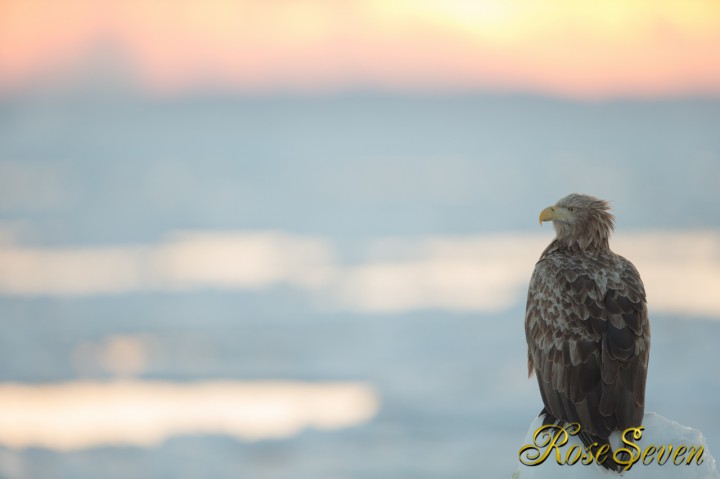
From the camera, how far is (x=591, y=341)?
7.68 metres

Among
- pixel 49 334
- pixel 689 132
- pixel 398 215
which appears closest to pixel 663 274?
pixel 49 334

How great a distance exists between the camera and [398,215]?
67.4 metres

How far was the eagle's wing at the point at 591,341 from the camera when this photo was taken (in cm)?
738

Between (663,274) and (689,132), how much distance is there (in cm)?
13270

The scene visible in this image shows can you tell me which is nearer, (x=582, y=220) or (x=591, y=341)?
(x=591, y=341)

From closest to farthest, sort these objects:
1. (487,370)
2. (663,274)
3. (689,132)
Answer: (487,370)
(663,274)
(689,132)

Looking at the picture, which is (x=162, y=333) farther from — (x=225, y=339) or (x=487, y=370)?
(x=487, y=370)

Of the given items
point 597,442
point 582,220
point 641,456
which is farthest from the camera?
point 582,220

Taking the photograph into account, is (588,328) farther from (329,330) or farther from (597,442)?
(329,330)

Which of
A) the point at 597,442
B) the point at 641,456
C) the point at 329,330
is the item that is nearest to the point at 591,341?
the point at 597,442

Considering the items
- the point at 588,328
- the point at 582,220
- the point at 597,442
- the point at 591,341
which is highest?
the point at 582,220

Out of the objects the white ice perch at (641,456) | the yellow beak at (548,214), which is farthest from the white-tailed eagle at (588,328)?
the white ice perch at (641,456)

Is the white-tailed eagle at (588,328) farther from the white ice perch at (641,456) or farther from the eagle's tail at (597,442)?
the white ice perch at (641,456)

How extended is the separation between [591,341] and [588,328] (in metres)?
0.11
